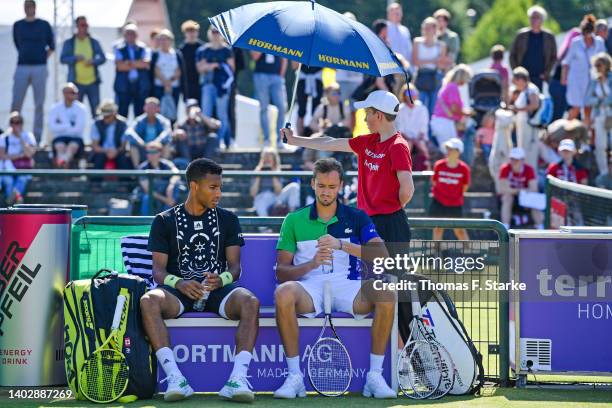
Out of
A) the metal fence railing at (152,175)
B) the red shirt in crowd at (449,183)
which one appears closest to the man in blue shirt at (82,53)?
the metal fence railing at (152,175)

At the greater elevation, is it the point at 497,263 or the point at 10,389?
the point at 497,263

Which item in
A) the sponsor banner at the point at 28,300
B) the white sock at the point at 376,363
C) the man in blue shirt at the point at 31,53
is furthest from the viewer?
the man in blue shirt at the point at 31,53

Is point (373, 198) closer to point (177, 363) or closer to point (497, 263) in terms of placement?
point (497, 263)

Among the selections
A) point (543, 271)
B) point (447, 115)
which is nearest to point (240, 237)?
point (543, 271)

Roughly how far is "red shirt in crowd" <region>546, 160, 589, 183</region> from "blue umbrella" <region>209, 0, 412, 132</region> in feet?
26.9

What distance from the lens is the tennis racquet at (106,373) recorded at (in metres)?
8.69

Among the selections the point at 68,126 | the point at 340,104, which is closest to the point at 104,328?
the point at 340,104

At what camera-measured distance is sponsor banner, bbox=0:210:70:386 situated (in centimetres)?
922

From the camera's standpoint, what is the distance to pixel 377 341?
356 inches

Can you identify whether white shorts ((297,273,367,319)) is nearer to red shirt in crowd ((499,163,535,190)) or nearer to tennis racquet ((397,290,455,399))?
tennis racquet ((397,290,455,399))

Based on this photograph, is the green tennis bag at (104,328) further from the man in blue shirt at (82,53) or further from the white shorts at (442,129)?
the man in blue shirt at (82,53)

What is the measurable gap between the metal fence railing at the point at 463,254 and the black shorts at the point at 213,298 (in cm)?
87

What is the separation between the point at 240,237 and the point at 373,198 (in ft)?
3.38

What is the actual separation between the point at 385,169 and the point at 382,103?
0.47 m
